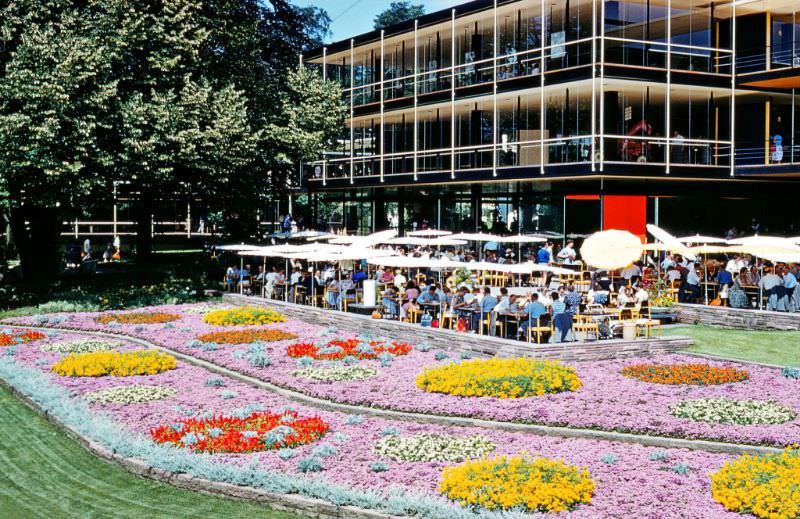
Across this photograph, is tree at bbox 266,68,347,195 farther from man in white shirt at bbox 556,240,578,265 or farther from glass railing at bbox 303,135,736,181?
man in white shirt at bbox 556,240,578,265

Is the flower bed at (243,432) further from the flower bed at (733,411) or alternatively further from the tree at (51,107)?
the tree at (51,107)

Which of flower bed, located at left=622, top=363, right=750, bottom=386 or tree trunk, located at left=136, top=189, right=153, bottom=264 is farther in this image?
tree trunk, located at left=136, top=189, right=153, bottom=264

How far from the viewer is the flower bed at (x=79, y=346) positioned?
22.3 meters

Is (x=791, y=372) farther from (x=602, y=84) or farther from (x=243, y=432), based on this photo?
(x=602, y=84)

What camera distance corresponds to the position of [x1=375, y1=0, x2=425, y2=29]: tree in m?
108

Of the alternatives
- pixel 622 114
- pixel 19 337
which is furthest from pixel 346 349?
pixel 622 114

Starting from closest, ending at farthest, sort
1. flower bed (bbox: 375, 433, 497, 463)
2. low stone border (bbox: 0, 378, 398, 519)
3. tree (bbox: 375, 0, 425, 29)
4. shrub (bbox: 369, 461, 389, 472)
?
low stone border (bbox: 0, 378, 398, 519) → shrub (bbox: 369, 461, 389, 472) → flower bed (bbox: 375, 433, 497, 463) → tree (bbox: 375, 0, 425, 29)

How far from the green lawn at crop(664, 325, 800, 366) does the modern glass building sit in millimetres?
9870

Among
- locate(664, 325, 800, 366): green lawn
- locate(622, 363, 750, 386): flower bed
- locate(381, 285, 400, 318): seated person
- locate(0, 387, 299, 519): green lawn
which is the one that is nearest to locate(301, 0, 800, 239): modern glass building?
locate(664, 325, 800, 366): green lawn

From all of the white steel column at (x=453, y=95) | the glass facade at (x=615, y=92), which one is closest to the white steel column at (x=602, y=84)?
the glass facade at (x=615, y=92)

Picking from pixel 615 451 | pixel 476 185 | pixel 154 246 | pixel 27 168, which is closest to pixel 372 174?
pixel 476 185

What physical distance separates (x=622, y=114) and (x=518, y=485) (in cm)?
2805

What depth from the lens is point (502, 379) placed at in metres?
16.7

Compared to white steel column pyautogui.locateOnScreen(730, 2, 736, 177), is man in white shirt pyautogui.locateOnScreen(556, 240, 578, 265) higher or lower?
lower
